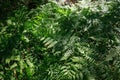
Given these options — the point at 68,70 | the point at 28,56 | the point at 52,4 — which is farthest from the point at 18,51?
the point at 52,4

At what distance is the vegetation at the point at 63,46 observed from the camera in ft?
13.8

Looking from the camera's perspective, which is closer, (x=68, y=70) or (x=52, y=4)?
(x=68, y=70)

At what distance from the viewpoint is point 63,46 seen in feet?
14.4

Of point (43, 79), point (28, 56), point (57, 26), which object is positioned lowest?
point (43, 79)

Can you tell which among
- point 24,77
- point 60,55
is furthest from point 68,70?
point 24,77

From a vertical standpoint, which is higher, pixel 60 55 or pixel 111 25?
pixel 111 25

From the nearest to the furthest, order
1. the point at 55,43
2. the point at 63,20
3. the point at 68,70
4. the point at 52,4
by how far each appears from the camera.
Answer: the point at 68,70 → the point at 55,43 → the point at 63,20 → the point at 52,4

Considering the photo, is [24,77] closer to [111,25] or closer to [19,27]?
[19,27]

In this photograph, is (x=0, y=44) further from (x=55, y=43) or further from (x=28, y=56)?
(x=55, y=43)

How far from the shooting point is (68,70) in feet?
13.5

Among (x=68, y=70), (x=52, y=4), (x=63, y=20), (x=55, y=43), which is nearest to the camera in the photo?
(x=68, y=70)

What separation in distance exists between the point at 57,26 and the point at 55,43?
16.9 inches

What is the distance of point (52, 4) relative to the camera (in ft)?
17.6

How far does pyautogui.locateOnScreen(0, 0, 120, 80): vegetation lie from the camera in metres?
4.21
